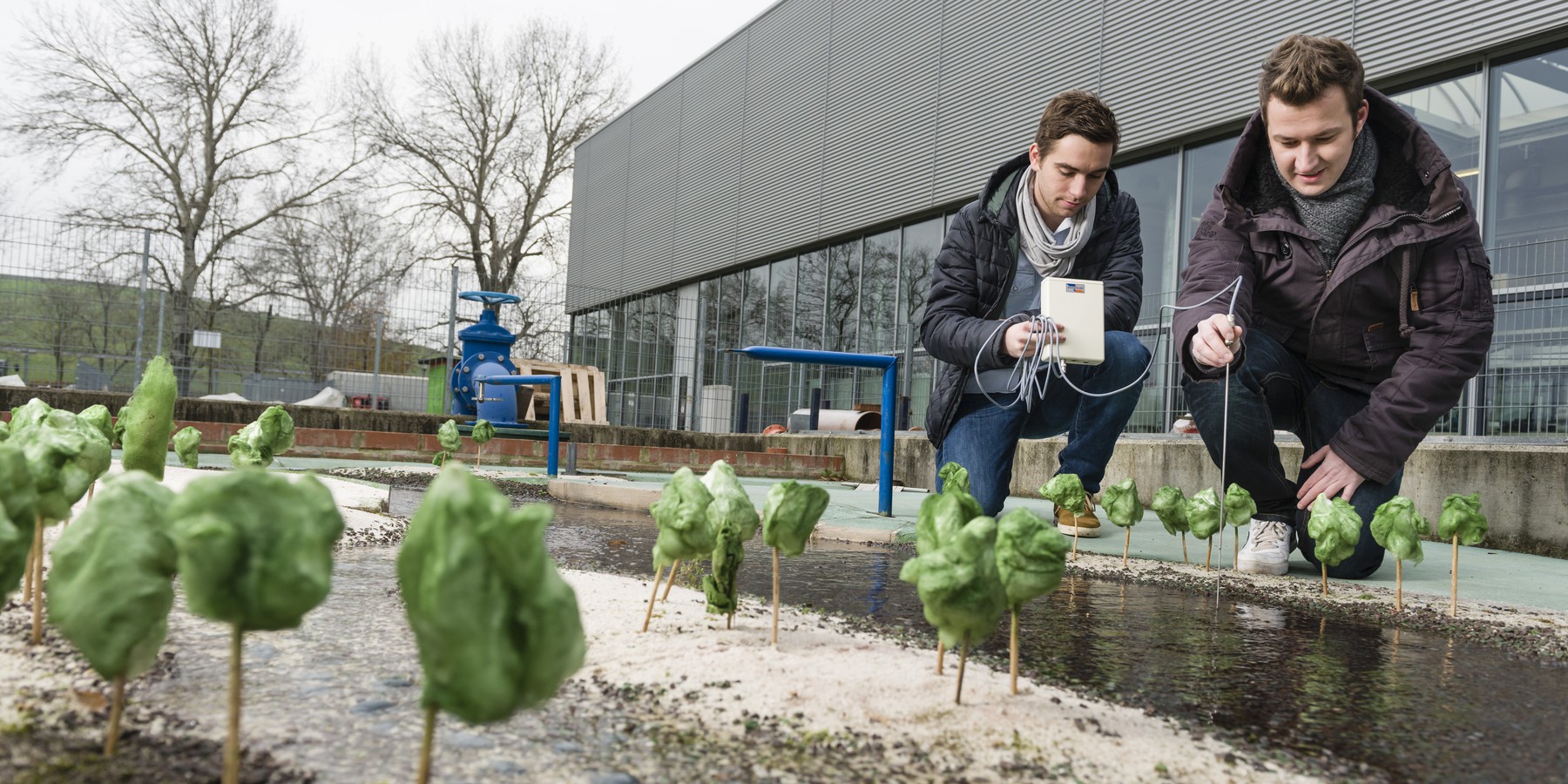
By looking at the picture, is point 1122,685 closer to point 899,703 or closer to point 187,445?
point 899,703

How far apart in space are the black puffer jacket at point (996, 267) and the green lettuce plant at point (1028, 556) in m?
2.07

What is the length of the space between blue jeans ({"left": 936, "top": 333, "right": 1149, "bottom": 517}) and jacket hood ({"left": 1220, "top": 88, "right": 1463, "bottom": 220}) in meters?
0.62

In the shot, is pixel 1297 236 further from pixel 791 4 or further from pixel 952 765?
pixel 791 4

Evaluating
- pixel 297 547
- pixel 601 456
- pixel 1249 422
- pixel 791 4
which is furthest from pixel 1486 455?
pixel 791 4

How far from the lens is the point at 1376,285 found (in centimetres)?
290

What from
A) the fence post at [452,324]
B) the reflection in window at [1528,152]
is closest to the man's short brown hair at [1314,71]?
the reflection in window at [1528,152]

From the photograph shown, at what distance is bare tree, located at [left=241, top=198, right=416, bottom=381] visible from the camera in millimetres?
10922

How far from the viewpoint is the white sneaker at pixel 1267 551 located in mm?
3121

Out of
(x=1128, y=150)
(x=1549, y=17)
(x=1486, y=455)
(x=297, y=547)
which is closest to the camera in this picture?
(x=297, y=547)

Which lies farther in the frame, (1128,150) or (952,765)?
(1128,150)

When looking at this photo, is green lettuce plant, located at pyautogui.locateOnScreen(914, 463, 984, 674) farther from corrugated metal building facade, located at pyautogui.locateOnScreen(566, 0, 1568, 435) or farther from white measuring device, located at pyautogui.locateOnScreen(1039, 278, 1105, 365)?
corrugated metal building facade, located at pyautogui.locateOnScreen(566, 0, 1568, 435)

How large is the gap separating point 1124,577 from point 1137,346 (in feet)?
2.98

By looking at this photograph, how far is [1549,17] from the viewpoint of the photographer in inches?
273

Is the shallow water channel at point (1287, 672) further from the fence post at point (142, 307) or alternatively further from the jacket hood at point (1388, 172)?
the fence post at point (142, 307)
